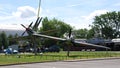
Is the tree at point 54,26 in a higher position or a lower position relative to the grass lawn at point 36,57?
higher

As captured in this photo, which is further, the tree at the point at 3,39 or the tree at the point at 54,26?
the tree at the point at 54,26

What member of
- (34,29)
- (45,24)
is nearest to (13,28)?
(45,24)

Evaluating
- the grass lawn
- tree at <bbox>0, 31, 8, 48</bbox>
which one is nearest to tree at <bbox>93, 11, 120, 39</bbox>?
tree at <bbox>0, 31, 8, 48</bbox>

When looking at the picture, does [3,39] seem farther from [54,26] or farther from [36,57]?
[36,57]

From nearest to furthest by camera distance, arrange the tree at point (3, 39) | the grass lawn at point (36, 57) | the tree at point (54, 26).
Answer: the grass lawn at point (36, 57) → the tree at point (3, 39) → the tree at point (54, 26)

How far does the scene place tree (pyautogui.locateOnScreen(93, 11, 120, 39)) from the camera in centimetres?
15262

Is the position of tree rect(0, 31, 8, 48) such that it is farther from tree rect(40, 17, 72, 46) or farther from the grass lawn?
the grass lawn

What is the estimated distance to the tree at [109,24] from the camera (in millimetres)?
152625

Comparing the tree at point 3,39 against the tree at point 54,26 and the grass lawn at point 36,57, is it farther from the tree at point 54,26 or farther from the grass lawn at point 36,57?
the grass lawn at point 36,57

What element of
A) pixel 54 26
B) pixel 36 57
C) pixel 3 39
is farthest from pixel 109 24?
pixel 36 57

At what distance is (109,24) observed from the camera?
506ft

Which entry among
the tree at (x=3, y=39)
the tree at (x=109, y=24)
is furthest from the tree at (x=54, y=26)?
the tree at (x=3, y=39)

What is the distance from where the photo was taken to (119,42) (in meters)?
117

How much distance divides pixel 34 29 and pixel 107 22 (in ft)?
278
